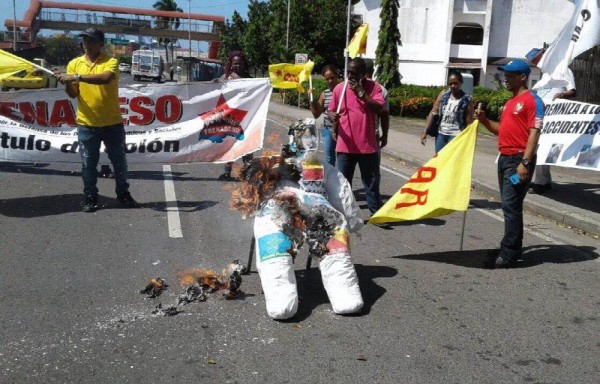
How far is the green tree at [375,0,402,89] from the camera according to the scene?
37.5 metres

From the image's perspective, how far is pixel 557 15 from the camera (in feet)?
157

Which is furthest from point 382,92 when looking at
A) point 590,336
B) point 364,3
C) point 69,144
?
point 364,3

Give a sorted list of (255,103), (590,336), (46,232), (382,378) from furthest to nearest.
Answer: (255,103), (46,232), (590,336), (382,378)

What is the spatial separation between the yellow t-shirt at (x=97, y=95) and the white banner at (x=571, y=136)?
219 inches

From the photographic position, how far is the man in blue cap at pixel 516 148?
5.69 metres

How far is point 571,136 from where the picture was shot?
28.0 ft

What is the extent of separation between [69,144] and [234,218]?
3356mm

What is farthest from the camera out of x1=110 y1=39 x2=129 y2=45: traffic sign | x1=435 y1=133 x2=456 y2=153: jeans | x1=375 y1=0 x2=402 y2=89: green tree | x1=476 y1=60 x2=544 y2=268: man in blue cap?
x1=110 y1=39 x2=129 y2=45: traffic sign

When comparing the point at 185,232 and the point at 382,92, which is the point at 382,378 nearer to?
the point at 185,232

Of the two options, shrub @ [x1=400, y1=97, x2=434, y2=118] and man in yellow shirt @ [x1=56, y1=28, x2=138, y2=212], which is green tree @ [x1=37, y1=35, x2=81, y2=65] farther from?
man in yellow shirt @ [x1=56, y1=28, x2=138, y2=212]

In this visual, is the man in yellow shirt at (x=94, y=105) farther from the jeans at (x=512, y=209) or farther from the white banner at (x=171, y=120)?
the jeans at (x=512, y=209)

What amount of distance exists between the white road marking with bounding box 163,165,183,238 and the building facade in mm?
39947

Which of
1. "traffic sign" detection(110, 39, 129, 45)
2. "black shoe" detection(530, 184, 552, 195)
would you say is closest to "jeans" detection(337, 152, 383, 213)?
"black shoe" detection(530, 184, 552, 195)

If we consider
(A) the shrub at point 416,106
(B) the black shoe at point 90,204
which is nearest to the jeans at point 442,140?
(B) the black shoe at point 90,204
